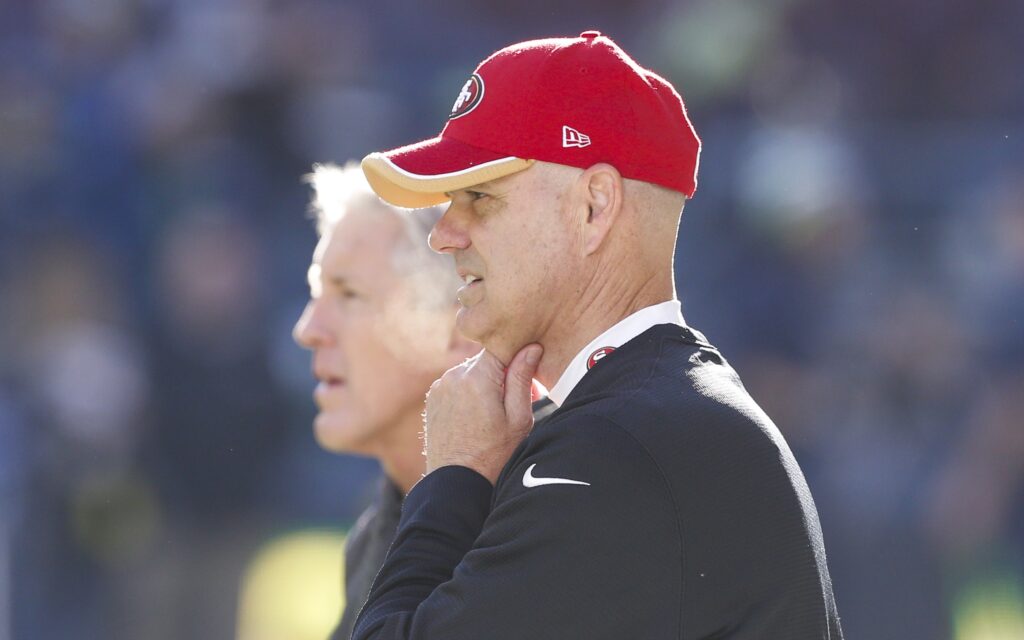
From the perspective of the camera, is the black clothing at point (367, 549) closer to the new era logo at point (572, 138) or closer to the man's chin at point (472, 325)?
the man's chin at point (472, 325)

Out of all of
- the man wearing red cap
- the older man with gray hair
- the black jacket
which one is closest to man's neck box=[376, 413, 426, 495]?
the older man with gray hair

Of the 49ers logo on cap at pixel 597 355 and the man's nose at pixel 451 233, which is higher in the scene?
the man's nose at pixel 451 233

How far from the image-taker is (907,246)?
7754 mm

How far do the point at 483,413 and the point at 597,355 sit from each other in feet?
0.60

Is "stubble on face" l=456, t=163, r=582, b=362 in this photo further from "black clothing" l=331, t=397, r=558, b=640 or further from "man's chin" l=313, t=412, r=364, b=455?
"man's chin" l=313, t=412, r=364, b=455

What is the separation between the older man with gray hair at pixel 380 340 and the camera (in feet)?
10.4

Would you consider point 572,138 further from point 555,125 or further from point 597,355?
point 597,355

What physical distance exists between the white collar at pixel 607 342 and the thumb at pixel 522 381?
0.19 ft

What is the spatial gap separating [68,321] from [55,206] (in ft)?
2.83

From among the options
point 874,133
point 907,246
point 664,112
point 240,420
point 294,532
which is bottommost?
point 294,532

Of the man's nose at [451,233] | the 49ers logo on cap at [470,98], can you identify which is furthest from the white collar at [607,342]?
the 49ers logo on cap at [470,98]

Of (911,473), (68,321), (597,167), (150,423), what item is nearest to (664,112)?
(597,167)

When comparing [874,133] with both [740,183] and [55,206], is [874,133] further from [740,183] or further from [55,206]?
[55,206]

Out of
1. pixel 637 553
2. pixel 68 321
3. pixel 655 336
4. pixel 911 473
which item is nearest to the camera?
pixel 637 553
